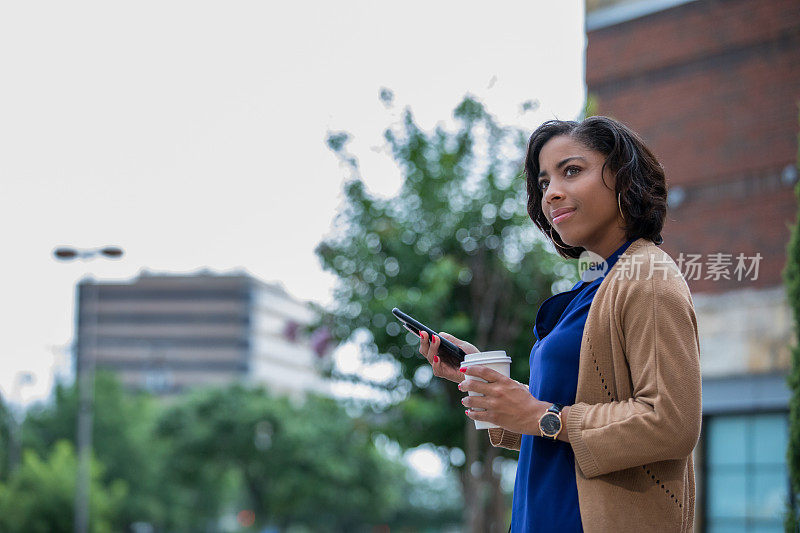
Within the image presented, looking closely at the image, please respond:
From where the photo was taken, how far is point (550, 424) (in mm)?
1777

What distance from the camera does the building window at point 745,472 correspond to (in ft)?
34.3

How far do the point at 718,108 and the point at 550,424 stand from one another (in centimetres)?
1049

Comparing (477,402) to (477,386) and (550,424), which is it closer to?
(477,386)

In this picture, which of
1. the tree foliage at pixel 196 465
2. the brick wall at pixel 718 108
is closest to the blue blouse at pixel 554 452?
the brick wall at pixel 718 108

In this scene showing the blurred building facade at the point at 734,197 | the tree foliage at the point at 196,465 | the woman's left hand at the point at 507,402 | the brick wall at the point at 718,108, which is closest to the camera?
the woman's left hand at the point at 507,402

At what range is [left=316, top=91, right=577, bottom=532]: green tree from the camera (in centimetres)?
1132

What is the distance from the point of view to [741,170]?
36.7 feet

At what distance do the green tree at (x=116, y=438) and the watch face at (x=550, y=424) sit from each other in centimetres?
4263

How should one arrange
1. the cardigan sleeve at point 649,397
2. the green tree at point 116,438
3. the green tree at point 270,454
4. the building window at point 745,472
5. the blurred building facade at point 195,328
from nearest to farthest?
the cardigan sleeve at point 649,397
the building window at point 745,472
the green tree at point 270,454
the green tree at point 116,438
the blurred building facade at point 195,328

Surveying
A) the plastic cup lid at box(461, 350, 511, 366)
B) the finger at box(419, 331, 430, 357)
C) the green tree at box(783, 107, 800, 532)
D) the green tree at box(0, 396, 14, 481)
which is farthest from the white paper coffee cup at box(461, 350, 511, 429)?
the green tree at box(0, 396, 14, 481)

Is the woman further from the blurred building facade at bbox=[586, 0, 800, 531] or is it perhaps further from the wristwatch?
the blurred building facade at bbox=[586, 0, 800, 531]

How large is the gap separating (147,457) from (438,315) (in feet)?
121

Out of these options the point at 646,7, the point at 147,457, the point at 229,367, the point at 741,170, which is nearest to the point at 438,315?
the point at 741,170

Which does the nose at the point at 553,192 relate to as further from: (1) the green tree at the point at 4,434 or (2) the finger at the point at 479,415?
(1) the green tree at the point at 4,434
